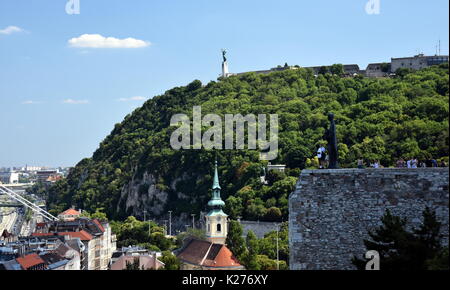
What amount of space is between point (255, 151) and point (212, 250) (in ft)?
167

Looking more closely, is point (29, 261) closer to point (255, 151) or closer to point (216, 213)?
point (216, 213)

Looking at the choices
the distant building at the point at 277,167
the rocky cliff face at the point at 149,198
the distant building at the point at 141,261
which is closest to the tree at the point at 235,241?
the distant building at the point at 141,261

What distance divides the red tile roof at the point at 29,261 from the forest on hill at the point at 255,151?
39927 millimetres

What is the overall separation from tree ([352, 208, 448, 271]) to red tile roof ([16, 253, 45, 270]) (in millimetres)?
31885

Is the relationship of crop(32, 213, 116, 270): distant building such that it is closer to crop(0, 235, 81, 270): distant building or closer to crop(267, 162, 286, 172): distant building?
crop(0, 235, 81, 270): distant building

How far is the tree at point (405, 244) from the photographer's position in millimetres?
18203

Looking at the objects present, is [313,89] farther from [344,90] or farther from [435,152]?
[435,152]

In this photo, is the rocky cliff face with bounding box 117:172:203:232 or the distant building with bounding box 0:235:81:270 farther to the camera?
the rocky cliff face with bounding box 117:172:203:232

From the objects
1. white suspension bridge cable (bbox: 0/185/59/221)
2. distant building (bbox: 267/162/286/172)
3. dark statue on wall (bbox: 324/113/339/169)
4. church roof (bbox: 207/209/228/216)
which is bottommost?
white suspension bridge cable (bbox: 0/185/59/221)

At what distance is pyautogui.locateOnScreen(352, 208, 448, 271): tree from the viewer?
1820 centimetres

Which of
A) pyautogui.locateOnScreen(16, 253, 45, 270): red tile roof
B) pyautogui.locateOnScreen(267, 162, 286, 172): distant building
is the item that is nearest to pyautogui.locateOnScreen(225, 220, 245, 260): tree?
pyautogui.locateOnScreen(16, 253, 45, 270): red tile roof

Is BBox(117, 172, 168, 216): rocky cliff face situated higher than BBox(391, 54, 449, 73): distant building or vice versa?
BBox(391, 54, 449, 73): distant building

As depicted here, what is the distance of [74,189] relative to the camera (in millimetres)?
170750

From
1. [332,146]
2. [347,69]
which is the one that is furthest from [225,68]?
[332,146]
